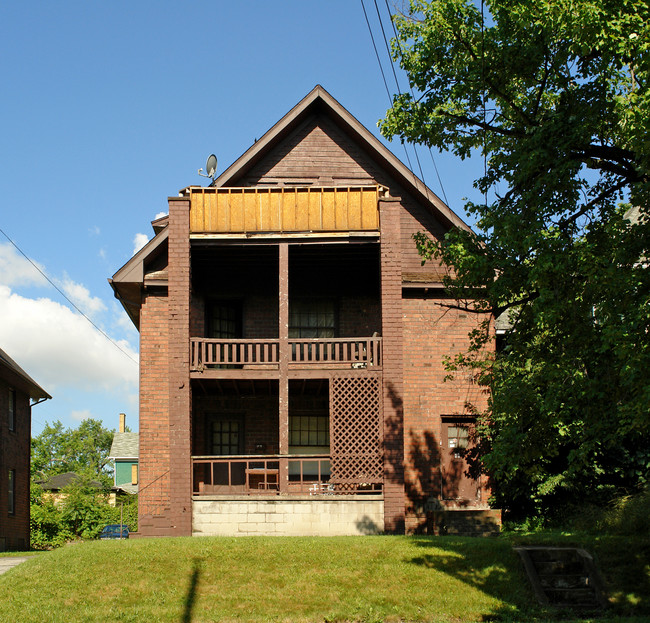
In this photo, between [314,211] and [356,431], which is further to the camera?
[314,211]

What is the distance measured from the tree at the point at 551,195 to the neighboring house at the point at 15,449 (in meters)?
19.8

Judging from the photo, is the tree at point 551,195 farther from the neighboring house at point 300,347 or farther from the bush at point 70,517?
the bush at point 70,517

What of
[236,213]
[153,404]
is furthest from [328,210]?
[153,404]

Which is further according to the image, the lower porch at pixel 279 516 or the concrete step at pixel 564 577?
the lower porch at pixel 279 516

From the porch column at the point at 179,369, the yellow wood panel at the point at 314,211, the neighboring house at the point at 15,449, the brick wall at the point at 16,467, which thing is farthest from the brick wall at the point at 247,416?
the brick wall at the point at 16,467

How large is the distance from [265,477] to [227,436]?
11.2ft

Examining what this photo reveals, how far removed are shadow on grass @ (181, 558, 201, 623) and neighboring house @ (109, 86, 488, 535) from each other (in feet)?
15.8

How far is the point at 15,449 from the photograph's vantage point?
3409 centimetres

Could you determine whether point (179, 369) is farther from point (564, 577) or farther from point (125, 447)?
point (125, 447)

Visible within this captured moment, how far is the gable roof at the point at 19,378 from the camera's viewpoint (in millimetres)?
31062

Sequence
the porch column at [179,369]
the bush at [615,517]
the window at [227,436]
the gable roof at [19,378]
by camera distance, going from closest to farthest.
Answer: the bush at [615,517] → the porch column at [179,369] → the window at [227,436] → the gable roof at [19,378]

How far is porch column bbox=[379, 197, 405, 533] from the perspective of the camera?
774 inches

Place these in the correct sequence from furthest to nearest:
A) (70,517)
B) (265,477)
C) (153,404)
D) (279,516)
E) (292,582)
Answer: (70,517)
(153,404)
(265,477)
(279,516)
(292,582)

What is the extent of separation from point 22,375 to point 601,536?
75.6 feet
